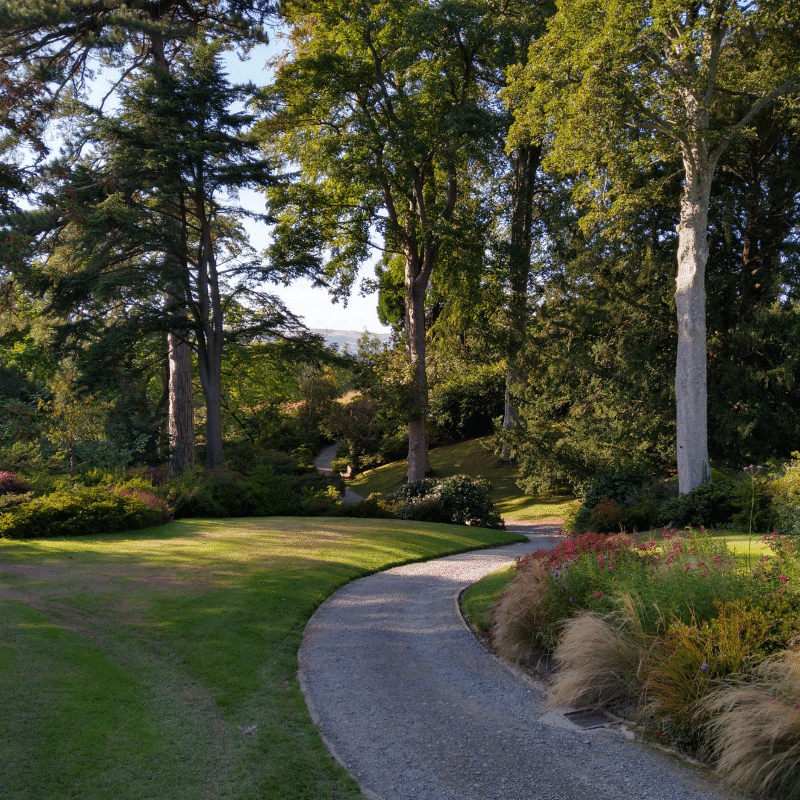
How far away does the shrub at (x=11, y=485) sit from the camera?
1418 cm

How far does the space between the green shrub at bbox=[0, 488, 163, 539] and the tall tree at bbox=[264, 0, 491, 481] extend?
1032 centimetres

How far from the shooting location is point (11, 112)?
8750mm

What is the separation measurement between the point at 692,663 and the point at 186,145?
19136mm

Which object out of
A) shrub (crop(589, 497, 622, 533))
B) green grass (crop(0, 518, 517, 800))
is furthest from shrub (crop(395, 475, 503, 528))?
green grass (crop(0, 518, 517, 800))

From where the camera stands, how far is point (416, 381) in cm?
2398

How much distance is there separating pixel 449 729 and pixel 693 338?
546 inches

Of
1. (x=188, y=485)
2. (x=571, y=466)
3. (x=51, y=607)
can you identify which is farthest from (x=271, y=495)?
(x=51, y=607)

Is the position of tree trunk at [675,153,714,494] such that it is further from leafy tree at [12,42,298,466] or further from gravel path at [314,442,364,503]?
gravel path at [314,442,364,503]

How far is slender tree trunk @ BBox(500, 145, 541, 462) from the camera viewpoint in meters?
26.6

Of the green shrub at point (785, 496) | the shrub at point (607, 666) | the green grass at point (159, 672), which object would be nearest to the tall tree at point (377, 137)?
the green shrub at point (785, 496)

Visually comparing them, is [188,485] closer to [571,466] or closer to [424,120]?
[571,466]

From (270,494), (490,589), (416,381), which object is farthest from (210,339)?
(490,589)

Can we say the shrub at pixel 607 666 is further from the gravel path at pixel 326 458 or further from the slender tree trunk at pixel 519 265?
the gravel path at pixel 326 458

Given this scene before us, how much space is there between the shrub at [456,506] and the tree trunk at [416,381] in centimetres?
316
